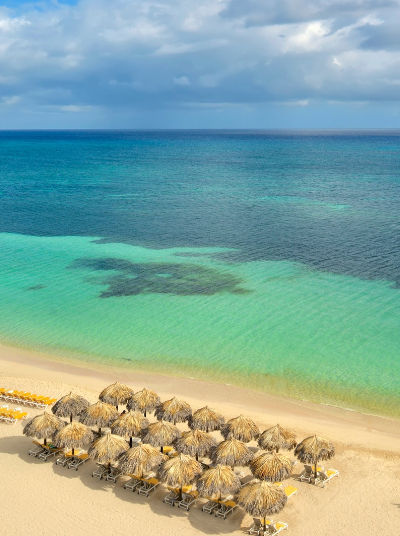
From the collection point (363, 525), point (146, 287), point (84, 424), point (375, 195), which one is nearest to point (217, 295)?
point (146, 287)

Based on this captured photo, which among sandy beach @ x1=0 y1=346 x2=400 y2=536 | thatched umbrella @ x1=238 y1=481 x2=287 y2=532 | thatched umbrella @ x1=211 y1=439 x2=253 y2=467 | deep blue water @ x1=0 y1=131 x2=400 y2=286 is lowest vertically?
sandy beach @ x1=0 y1=346 x2=400 y2=536

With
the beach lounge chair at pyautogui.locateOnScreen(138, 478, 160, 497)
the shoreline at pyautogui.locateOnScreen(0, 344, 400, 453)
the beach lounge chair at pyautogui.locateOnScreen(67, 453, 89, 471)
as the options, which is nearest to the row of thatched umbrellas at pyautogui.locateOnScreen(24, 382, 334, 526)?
the beach lounge chair at pyautogui.locateOnScreen(138, 478, 160, 497)

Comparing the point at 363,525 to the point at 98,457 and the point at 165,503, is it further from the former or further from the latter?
the point at 98,457

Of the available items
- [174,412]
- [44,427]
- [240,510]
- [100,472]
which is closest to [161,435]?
[174,412]

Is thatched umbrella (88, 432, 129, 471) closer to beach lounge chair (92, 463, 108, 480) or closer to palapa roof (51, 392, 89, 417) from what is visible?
beach lounge chair (92, 463, 108, 480)

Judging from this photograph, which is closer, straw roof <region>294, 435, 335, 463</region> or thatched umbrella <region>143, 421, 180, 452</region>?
straw roof <region>294, 435, 335, 463</region>

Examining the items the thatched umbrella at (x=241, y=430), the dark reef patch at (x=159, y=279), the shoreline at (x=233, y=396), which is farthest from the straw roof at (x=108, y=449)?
the dark reef patch at (x=159, y=279)

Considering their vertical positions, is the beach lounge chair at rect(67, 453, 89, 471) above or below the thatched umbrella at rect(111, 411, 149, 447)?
below
